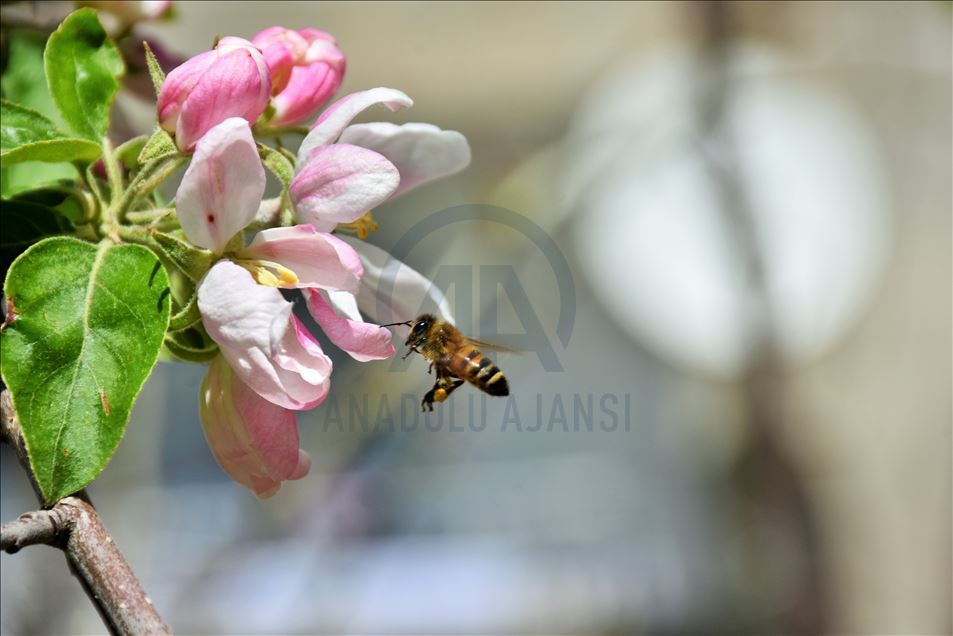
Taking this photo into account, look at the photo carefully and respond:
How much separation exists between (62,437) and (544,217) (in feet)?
9.55

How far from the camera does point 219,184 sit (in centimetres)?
55

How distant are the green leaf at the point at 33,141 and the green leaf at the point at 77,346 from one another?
66mm

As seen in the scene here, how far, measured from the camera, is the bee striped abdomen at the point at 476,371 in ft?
3.11

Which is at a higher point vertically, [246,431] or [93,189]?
[93,189]

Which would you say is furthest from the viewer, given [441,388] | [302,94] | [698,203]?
[698,203]

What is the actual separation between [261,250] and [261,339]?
0.08 meters

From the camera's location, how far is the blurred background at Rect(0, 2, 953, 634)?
2.90 metres

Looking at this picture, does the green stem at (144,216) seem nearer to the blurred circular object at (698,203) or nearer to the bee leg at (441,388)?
the bee leg at (441,388)

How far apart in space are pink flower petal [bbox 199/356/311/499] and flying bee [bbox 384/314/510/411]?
10.5 inches

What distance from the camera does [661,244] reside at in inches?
148

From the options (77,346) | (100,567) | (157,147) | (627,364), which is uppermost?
(157,147)

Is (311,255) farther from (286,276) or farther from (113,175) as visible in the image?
(113,175)

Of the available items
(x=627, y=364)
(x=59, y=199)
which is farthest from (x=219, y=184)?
(x=627, y=364)

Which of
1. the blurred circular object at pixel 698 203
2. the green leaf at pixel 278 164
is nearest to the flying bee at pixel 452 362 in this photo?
the green leaf at pixel 278 164
